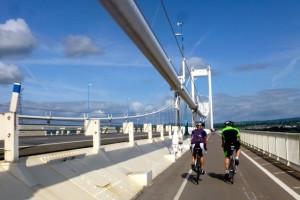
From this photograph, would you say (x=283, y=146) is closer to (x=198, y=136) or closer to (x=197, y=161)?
(x=198, y=136)

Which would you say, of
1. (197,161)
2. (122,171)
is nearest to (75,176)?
(122,171)

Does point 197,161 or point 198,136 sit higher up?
point 198,136

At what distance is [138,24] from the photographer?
1248cm

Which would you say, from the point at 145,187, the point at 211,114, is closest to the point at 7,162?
the point at 145,187

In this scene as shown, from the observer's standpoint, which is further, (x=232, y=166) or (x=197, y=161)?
(x=197, y=161)

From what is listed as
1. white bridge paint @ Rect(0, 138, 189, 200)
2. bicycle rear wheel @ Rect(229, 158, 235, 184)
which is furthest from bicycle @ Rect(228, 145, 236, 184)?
white bridge paint @ Rect(0, 138, 189, 200)

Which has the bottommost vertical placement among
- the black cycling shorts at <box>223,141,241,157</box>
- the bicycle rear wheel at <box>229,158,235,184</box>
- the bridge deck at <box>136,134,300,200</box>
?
the bridge deck at <box>136,134,300,200</box>

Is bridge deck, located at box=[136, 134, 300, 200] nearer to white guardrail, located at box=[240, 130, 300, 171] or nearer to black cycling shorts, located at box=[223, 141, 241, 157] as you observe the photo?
white guardrail, located at box=[240, 130, 300, 171]

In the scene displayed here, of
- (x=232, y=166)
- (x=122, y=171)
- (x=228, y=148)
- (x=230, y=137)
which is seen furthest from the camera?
(x=230, y=137)

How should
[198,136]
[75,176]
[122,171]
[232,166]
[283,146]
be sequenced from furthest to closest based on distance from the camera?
[283,146]
[198,136]
[232,166]
[122,171]
[75,176]

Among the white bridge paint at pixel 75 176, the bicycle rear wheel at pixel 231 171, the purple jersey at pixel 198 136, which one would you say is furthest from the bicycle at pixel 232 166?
the white bridge paint at pixel 75 176

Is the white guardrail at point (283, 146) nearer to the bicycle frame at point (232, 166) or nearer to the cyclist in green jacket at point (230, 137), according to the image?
the cyclist in green jacket at point (230, 137)

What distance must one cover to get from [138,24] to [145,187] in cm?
458

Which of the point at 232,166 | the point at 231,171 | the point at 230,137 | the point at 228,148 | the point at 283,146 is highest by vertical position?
the point at 230,137
